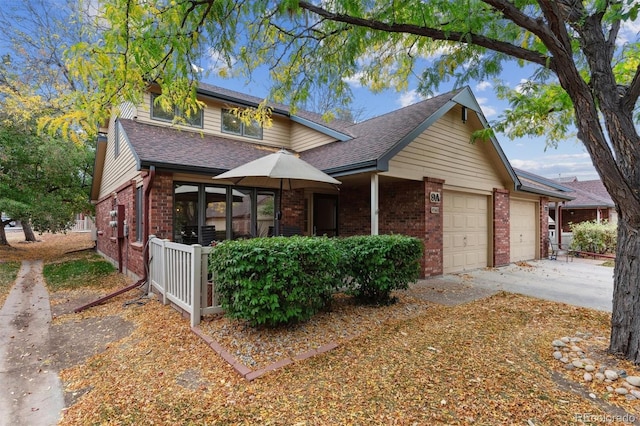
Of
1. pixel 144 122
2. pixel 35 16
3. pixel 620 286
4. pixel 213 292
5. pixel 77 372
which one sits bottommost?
pixel 77 372

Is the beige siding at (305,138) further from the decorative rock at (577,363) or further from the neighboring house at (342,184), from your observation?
the decorative rock at (577,363)

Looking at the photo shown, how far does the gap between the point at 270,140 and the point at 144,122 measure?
402cm

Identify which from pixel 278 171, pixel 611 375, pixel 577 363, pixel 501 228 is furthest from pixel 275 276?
pixel 501 228

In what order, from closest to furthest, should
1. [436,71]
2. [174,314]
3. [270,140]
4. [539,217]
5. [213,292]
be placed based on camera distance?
[213,292] < [174,314] < [436,71] < [270,140] < [539,217]

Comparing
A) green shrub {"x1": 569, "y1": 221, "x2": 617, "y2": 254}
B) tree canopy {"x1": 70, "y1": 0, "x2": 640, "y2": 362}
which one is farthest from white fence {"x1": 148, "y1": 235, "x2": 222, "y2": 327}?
green shrub {"x1": 569, "y1": 221, "x2": 617, "y2": 254}

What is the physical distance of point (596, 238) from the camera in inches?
528

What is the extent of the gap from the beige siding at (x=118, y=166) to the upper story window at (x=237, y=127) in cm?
302

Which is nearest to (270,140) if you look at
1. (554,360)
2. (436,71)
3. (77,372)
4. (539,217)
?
(436,71)

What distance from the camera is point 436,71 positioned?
5.91 metres

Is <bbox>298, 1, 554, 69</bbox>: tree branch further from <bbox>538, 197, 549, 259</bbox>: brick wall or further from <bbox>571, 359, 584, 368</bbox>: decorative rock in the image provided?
<bbox>538, 197, 549, 259</bbox>: brick wall

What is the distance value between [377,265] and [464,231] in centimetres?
540

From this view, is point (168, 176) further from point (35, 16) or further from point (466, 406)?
point (35, 16)

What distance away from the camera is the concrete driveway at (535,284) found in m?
6.16

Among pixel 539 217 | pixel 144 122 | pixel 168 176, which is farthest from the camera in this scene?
pixel 539 217
